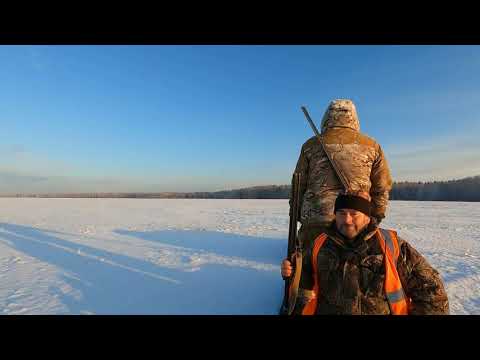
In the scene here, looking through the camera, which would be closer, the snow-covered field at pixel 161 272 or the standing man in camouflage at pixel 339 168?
the standing man in camouflage at pixel 339 168

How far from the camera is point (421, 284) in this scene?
6.09ft

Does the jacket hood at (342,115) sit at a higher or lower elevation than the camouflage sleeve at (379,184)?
higher

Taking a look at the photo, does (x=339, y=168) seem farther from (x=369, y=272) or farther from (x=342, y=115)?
(x=369, y=272)

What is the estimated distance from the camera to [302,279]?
208cm

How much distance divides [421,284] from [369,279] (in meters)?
0.37

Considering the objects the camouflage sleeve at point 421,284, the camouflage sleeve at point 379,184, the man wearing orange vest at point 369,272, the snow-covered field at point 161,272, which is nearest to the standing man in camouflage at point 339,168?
the camouflage sleeve at point 379,184

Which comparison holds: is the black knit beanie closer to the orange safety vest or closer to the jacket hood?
the orange safety vest

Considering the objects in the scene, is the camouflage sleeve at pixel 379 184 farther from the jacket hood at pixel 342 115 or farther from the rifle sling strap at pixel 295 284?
the rifle sling strap at pixel 295 284

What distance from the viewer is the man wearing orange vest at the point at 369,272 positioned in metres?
1.85

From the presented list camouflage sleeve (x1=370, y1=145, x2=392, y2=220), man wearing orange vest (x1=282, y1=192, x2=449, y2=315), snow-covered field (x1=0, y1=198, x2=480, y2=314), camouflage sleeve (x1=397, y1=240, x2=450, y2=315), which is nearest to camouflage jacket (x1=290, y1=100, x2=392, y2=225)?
camouflage sleeve (x1=370, y1=145, x2=392, y2=220)

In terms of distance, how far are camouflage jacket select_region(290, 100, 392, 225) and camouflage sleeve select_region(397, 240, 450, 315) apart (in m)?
0.83

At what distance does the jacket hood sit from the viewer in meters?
2.84

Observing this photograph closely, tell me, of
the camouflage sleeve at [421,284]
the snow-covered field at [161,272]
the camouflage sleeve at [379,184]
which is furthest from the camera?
the snow-covered field at [161,272]
